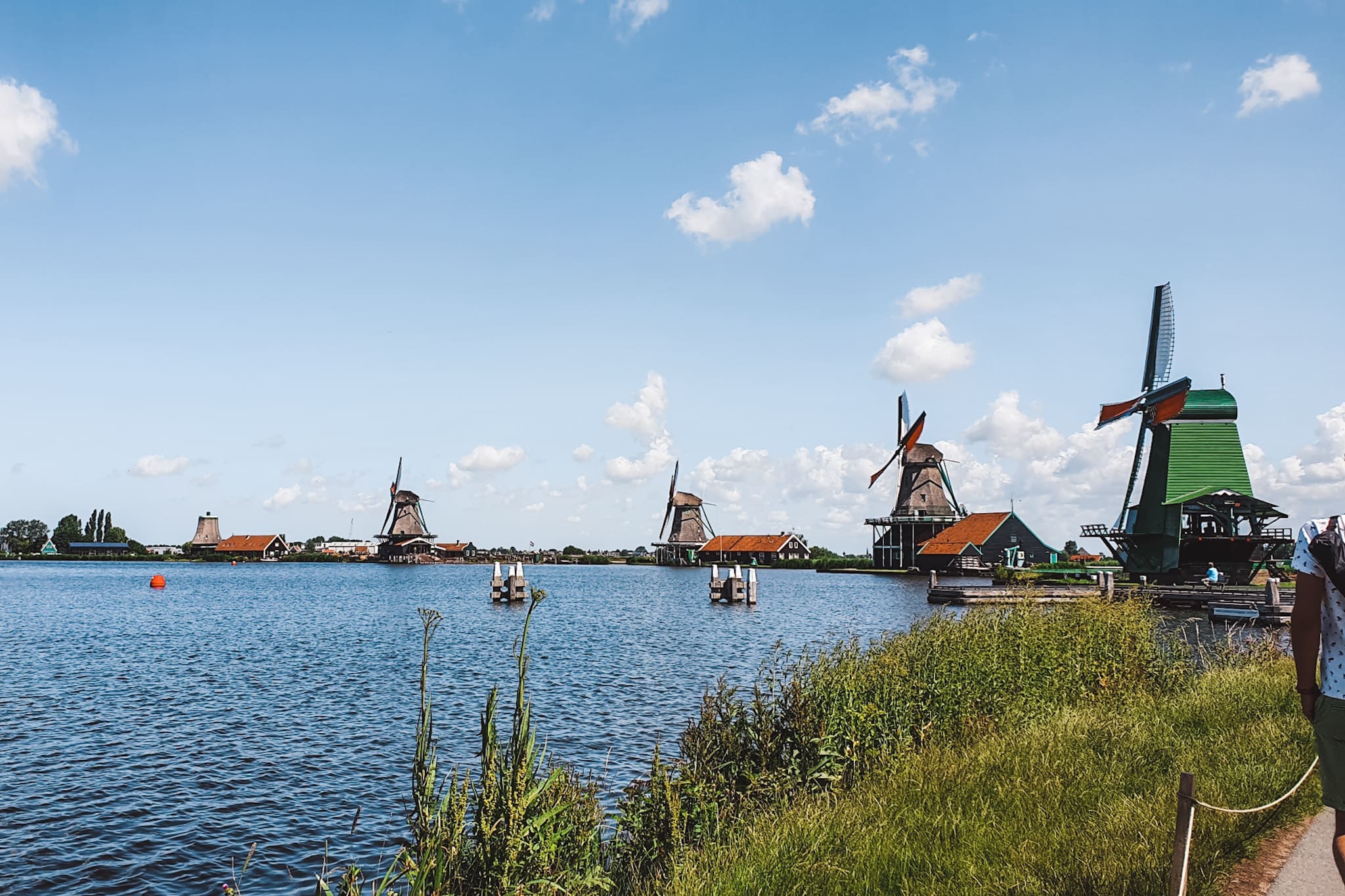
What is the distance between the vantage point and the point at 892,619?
1396 inches

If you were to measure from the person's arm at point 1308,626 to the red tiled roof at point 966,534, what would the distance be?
237ft

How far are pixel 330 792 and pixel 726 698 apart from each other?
5738 mm

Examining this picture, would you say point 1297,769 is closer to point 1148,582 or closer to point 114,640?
point 114,640

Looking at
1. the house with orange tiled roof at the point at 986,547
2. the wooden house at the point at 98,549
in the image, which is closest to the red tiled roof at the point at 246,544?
the wooden house at the point at 98,549

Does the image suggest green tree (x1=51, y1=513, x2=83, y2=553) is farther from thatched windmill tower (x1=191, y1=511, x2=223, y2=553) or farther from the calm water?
the calm water

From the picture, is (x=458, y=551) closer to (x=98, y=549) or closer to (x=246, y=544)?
(x=246, y=544)

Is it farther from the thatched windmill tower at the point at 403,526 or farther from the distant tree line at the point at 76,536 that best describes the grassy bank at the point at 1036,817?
the distant tree line at the point at 76,536

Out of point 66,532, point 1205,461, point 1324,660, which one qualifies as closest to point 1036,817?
point 1324,660

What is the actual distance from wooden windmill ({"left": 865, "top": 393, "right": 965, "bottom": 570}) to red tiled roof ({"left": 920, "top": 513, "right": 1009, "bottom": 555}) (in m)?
4.41

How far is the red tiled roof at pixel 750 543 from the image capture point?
10600cm

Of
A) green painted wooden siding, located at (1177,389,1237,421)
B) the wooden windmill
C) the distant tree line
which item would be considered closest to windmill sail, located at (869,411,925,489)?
the wooden windmill

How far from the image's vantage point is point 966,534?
247 ft

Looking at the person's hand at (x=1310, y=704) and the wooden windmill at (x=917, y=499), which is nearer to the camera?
the person's hand at (x=1310, y=704)

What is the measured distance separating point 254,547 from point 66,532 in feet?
188
